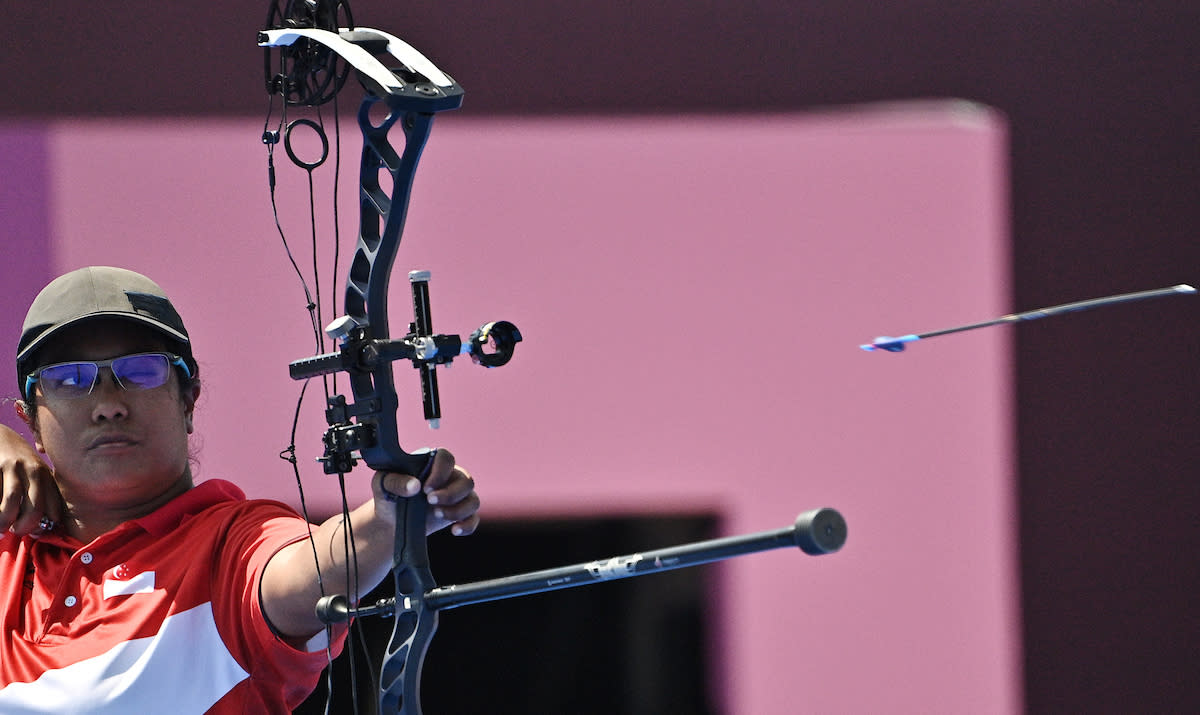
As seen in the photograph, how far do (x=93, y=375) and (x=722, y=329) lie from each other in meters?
1.55

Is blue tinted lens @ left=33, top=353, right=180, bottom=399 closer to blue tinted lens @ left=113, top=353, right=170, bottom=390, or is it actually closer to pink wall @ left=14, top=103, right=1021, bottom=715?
blue tinted lens @ left=113, top=353, right=170, bottom=390

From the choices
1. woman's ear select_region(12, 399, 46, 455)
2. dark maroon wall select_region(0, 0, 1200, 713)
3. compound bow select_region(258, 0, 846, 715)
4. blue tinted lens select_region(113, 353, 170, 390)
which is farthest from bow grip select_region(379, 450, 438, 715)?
dark maroon wall select_region(0, 0, 1200, 713)

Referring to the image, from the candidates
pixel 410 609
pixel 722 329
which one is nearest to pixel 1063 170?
pixel 722 329

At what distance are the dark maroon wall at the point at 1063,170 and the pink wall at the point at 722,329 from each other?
71 millimetres

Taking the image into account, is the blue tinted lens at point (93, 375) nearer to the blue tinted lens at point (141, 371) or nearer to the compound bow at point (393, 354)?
the blue tinted lens at point (141, 371)

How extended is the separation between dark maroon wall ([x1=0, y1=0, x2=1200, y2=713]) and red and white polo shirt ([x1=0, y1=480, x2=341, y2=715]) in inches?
58.7

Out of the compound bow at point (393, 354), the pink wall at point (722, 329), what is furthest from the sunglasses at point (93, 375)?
the pink wall at point (722, 329)

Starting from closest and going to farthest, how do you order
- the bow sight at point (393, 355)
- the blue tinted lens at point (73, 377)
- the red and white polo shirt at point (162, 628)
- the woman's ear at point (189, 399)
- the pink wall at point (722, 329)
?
the bow sight at point (393, 355), the red and white polo shirt at point (162, 628), the blue tinted lens at point (73, 377), the woman's ear at point (189, 399), the pink wall at point (722, 329)

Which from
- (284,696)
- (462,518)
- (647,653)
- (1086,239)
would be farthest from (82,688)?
(1086,239)

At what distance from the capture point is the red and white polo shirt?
1.56 m

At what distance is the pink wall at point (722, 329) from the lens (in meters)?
2.88

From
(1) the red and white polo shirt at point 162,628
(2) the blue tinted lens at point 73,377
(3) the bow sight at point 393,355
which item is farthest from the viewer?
(2) the blue tinted lens at point 73,377

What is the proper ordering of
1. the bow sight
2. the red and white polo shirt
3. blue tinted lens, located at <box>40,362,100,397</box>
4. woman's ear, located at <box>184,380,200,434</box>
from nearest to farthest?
the bow sight
the red and white polo shirt
blue tinted lens, located at <box>40,362,100,397</box>
woman's ear, located at <box>184,380,200,434</box>

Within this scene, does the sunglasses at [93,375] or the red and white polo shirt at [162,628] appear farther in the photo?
the sunglasses at [93,375]
